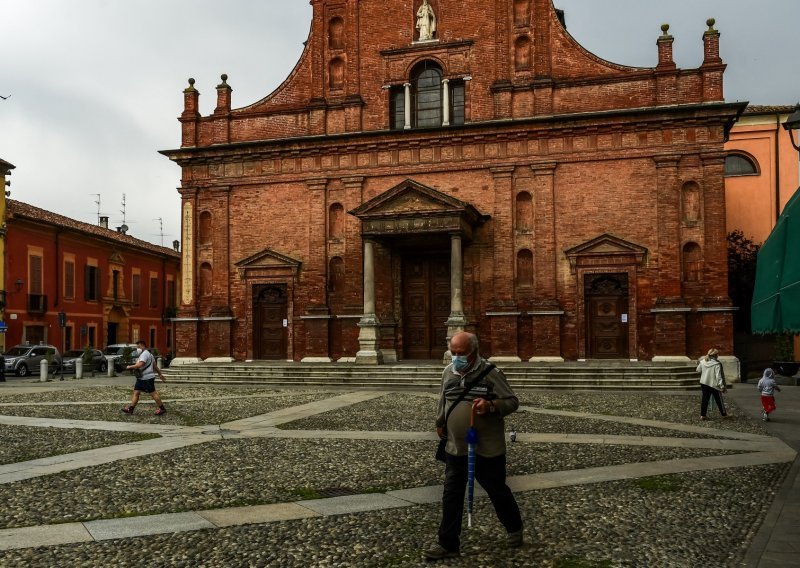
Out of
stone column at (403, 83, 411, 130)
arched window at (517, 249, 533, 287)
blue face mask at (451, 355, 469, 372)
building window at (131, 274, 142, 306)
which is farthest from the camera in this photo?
building window at (131, 274, 142, 306)

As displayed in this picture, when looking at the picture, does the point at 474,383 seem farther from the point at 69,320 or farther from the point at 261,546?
the point at 69,320

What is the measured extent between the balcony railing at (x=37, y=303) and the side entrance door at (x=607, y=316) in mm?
26372

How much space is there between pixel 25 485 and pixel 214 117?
786 inches

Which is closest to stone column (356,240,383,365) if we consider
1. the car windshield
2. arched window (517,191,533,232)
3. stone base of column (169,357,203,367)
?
arched window (517,191,533,232)

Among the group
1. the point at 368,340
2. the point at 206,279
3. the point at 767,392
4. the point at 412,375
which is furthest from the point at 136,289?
the point at 767,392

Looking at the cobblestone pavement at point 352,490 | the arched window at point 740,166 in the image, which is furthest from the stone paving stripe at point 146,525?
the arched window at point 740,166

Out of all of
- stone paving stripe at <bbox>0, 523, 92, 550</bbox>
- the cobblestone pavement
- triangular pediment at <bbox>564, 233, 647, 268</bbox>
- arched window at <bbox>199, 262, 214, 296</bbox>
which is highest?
triangular pediment at <bbox>564, 233, 647, 268</bbox>

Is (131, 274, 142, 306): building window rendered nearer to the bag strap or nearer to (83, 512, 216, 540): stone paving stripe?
(83, 512, 216, 540): stone paving stripe

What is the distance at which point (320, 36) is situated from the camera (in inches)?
989

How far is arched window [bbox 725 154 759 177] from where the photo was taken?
32344 millimetres

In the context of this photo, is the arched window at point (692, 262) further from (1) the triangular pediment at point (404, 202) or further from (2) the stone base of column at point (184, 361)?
(2) the stone base of column at point (184, 361)

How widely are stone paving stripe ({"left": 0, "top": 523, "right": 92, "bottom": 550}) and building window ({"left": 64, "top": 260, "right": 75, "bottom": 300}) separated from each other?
3471 centimetres

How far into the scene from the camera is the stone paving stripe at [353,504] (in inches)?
255

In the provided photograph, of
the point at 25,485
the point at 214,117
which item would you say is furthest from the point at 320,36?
the point at 25,485
